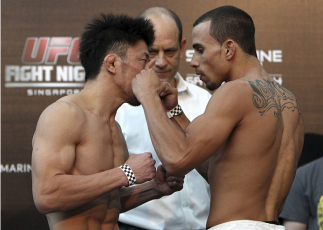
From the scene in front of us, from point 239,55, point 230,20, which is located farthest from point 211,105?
point 230,20

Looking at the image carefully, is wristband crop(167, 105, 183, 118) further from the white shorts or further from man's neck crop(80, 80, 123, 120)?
the white shorts

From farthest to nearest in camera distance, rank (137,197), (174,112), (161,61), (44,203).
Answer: (161,61), (137,197), (174,112), (44,203)

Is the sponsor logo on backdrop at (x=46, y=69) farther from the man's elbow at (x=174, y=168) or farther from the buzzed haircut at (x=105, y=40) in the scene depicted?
the man's elbow at (x=174, y=168)

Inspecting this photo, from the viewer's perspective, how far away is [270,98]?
1575 millimetres

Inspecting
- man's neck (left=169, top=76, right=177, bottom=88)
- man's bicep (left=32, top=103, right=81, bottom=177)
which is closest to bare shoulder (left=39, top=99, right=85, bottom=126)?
man's bicep (left=32, top=103, right=81, bottom=177)

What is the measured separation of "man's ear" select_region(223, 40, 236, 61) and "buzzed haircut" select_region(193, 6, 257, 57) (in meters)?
0.02

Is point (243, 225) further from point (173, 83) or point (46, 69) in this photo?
point (46, 69)

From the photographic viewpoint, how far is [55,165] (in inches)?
57.4

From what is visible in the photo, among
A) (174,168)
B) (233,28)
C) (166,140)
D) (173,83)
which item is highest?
(233,28)

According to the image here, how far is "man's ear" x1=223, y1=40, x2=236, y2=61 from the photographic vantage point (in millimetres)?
1709

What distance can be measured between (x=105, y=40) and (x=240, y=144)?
819 millimetres

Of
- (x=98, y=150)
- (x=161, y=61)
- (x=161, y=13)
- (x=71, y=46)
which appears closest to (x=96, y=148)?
(x=98, y=150)

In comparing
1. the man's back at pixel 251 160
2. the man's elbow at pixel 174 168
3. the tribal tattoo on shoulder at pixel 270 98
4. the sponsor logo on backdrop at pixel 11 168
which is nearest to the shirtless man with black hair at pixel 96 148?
the man's elbow at pixel 174 168

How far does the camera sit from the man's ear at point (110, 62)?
5.86ft
